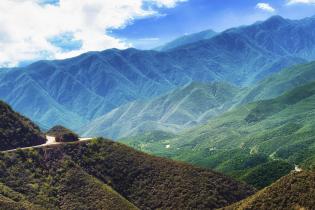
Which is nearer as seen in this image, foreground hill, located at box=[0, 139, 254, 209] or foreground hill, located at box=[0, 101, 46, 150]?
foreground hill, located at box=[0, 139, 254, 209]

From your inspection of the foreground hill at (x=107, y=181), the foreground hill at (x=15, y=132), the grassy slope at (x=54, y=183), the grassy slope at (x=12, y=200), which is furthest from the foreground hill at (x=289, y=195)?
the foreground hill at (x=15, y=132)

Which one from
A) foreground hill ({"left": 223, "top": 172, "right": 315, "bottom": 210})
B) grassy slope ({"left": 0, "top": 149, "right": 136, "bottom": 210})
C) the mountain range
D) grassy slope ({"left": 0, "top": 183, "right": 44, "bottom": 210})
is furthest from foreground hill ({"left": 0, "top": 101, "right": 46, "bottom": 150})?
foreground hill ({"left": 223, "top": 172, "right": 315, "bottom": 210})

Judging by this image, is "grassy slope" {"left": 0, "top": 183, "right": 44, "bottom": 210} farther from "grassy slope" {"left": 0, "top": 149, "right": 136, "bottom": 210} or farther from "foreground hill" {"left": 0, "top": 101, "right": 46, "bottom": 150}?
"foreground hill" {"left": 0, "top": 101, "right": 46, "bottom": 150}

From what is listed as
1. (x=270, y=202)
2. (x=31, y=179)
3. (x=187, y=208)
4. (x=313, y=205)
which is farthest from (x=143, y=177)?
(x=313, y=205)

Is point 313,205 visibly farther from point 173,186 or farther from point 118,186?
point 118,186

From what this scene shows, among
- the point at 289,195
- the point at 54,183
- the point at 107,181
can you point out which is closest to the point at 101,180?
the point at 107,181

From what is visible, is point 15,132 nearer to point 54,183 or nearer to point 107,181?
point 54,183
